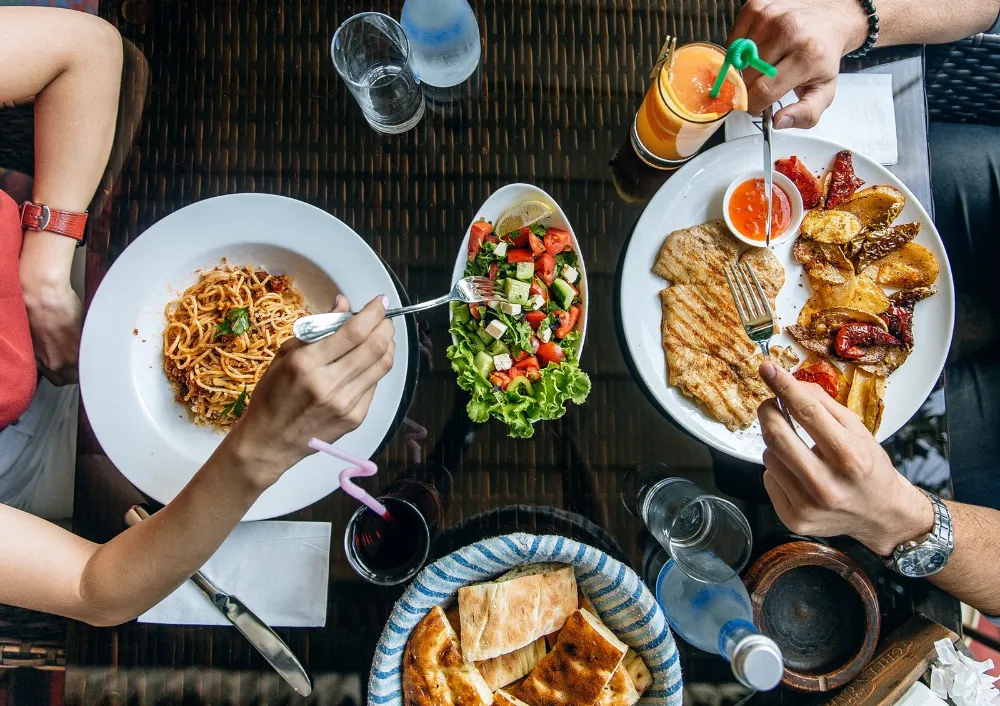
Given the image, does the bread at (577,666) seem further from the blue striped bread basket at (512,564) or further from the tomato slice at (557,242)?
the tomato slice at (557,242)

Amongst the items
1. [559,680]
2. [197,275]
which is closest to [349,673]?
[559,680]

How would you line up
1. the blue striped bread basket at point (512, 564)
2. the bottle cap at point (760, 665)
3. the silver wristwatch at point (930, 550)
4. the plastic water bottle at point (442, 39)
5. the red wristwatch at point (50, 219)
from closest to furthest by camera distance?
the bottle cap at point (760, 665) → the blue striped bread basket at point (512, 564) → the silver wristwatch at point (930, 550) → the plastic water bottle at point (442, 39) → the red wristwatch at point (50, 219)

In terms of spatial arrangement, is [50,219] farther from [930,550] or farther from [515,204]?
[930,550]

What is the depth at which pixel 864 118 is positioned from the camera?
1.79 m

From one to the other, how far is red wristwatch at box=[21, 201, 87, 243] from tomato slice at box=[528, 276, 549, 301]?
1.36m

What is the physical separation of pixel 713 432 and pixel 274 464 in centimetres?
119

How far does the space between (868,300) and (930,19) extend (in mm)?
878

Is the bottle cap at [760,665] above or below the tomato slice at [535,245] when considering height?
below

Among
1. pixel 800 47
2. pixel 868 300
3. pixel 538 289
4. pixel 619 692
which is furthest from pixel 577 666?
pixel 800 47

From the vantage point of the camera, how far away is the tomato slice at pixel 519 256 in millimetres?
1633

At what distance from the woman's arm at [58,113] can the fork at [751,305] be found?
74.0 inches

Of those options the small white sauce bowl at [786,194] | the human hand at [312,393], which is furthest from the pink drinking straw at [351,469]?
the small white sauce bowl at [786,194]

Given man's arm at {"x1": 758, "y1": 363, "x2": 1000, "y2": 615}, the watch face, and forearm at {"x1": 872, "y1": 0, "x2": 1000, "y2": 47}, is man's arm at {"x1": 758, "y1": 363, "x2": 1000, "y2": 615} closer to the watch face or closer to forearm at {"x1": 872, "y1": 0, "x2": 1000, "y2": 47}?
the watch face

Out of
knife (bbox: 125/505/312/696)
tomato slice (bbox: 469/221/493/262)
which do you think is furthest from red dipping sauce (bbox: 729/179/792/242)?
knife (bbox: 125/505/312/696)
